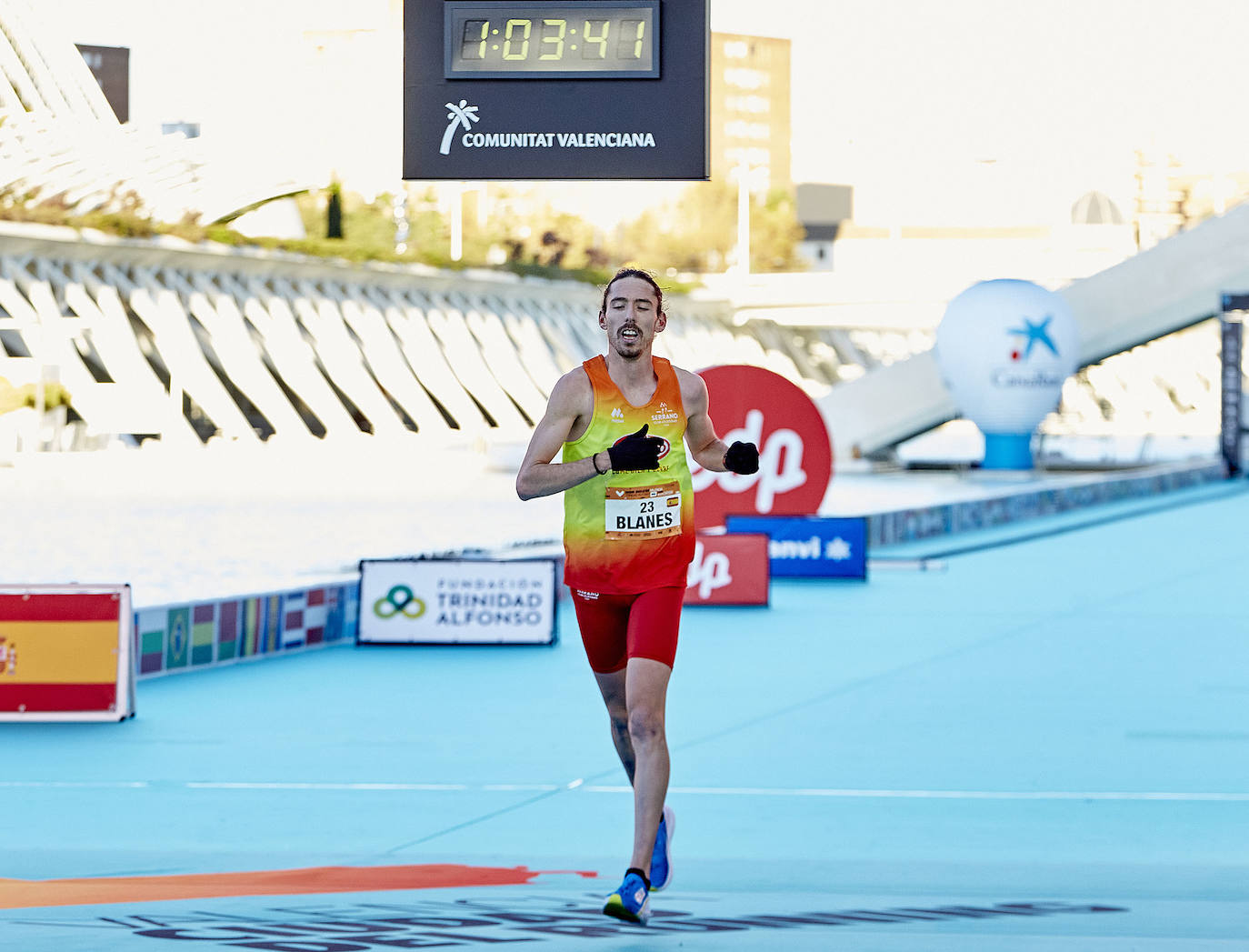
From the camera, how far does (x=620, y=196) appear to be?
143250 mm

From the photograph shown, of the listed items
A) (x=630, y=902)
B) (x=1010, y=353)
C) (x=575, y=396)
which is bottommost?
(x=630, y=902)

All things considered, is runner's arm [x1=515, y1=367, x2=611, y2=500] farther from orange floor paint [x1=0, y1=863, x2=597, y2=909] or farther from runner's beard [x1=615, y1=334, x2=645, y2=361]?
orange floor paint [x1=0, y1=863, x2=597, y2=909]

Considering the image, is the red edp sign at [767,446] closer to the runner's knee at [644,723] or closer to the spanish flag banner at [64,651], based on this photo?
the spanish flag banner at [64,651]

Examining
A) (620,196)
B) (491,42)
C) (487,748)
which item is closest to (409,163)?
(491,42)

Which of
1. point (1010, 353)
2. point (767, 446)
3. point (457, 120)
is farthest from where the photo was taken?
point (1010, 353)

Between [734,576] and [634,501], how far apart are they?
8.79 meters

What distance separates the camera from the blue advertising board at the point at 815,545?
15016 mm

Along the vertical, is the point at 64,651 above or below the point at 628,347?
below

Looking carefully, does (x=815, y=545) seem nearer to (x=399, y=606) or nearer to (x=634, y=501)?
(x=399, y=606)

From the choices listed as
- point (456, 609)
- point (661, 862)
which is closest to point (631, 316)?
point (661, 862)

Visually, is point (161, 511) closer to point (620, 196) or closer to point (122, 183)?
point (122, 183)

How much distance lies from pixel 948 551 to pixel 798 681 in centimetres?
881

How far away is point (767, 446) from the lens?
16.1 metres

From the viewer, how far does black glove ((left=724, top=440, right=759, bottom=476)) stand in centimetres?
461
